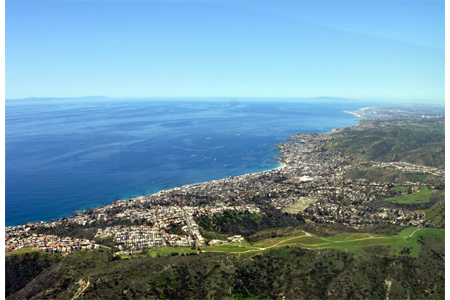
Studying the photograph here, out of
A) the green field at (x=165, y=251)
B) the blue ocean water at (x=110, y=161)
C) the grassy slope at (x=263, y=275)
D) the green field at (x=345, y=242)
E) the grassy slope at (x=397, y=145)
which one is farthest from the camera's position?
the grassy slope at (x=397, y=145)

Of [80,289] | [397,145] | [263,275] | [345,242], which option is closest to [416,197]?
[345,242]

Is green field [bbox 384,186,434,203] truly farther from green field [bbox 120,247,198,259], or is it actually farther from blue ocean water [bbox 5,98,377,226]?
green field [bbox 120,247,198,259]

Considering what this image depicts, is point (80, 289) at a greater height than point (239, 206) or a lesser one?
greater

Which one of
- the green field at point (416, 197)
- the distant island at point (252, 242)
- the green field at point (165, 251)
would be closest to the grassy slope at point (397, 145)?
the distant island at point (252, 242)

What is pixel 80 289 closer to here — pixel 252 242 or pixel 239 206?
pixel 252 242

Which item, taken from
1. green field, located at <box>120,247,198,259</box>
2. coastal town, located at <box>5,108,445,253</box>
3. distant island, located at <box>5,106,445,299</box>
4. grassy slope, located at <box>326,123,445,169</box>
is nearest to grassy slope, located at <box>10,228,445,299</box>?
distant island, located at <box>5,106,445,299</box>

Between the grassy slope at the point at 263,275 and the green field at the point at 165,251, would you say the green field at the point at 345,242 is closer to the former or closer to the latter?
the grassy slope at the point at 263,275
